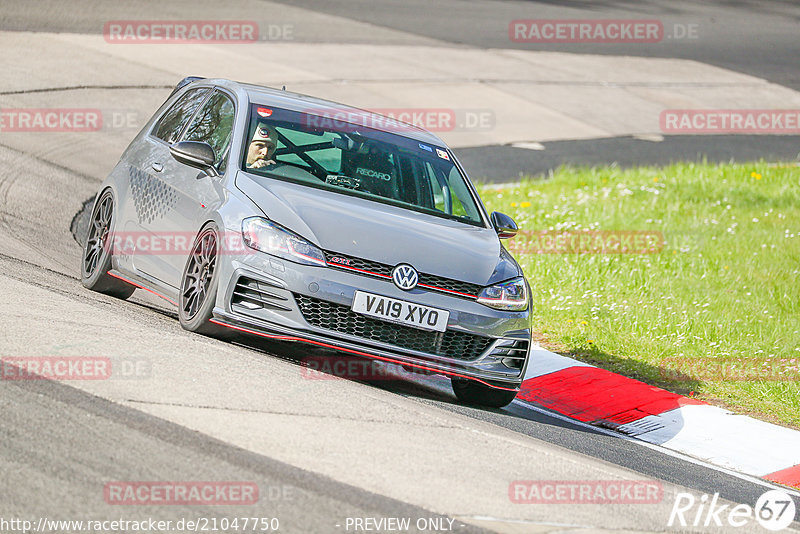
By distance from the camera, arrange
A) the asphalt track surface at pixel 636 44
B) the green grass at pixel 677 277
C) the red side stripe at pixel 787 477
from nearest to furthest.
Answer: the red side stripe at pixel 787 477 < the green grass at pixel 677 277 < the asphalt track surface at pixel 636 44

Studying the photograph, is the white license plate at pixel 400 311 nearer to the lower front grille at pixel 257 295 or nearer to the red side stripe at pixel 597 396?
the lower front grille at pixel 257 295

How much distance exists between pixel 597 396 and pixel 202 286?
3394mm

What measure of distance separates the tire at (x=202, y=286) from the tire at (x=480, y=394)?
64.2 inches

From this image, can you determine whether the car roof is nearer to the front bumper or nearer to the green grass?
the front bumper

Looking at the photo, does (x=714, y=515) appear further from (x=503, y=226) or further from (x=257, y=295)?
(x=503, y=226)

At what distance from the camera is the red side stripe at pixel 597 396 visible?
8.84m

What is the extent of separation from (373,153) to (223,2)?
19.0 meters

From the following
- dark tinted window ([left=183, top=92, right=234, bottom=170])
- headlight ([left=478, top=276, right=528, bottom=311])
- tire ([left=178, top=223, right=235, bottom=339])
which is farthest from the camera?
dark tinted window ([left=183, top=92, right=234, bottom=170])

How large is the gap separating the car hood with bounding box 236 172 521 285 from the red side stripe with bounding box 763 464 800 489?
7.03 feet

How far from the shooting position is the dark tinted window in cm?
814

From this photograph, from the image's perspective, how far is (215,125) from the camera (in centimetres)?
848

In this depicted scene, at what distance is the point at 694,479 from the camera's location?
7.20m

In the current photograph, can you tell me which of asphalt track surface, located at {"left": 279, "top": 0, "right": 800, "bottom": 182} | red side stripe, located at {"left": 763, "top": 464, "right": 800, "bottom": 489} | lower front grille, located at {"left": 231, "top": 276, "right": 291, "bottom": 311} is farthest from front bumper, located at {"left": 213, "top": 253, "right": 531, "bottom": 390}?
asphalt track surface, located at {"left": 279, "top": 0, "right": 800, "bottom": 182}

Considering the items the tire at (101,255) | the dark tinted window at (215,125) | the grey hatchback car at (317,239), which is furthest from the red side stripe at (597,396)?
the tire at (101,255)
